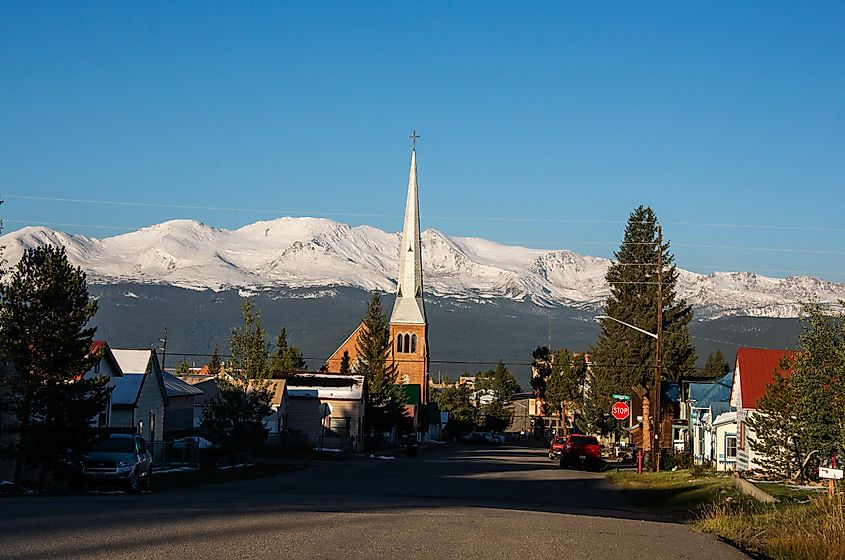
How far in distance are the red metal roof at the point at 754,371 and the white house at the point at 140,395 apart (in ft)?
87.5

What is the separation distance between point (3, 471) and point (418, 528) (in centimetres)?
1855

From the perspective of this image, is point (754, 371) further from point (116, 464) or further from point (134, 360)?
point (116, 464)

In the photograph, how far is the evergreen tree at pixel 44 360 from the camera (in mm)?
29875

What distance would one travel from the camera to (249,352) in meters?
50.1

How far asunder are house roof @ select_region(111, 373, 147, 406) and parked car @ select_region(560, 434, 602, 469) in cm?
2062

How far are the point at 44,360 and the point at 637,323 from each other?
4956cm

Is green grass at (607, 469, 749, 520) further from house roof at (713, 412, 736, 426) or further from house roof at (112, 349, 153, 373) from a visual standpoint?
house roof at (112, 349, 153, 373)

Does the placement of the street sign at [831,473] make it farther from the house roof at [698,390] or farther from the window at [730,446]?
the house roof at [698,390]

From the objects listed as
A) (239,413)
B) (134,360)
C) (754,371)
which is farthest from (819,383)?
(134,360)

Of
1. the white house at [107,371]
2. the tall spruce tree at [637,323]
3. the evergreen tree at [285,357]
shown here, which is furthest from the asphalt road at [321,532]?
the evergreen tree at [285,357]

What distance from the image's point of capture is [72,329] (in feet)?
100

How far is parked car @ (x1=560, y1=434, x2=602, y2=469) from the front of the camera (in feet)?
182

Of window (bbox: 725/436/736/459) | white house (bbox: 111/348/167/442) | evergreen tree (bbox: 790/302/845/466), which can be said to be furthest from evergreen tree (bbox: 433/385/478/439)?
evergreen tree (bbox: 790/302/845/466)

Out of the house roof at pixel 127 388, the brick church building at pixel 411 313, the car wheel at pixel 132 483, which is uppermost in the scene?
the brick church building at pixel 411 313
